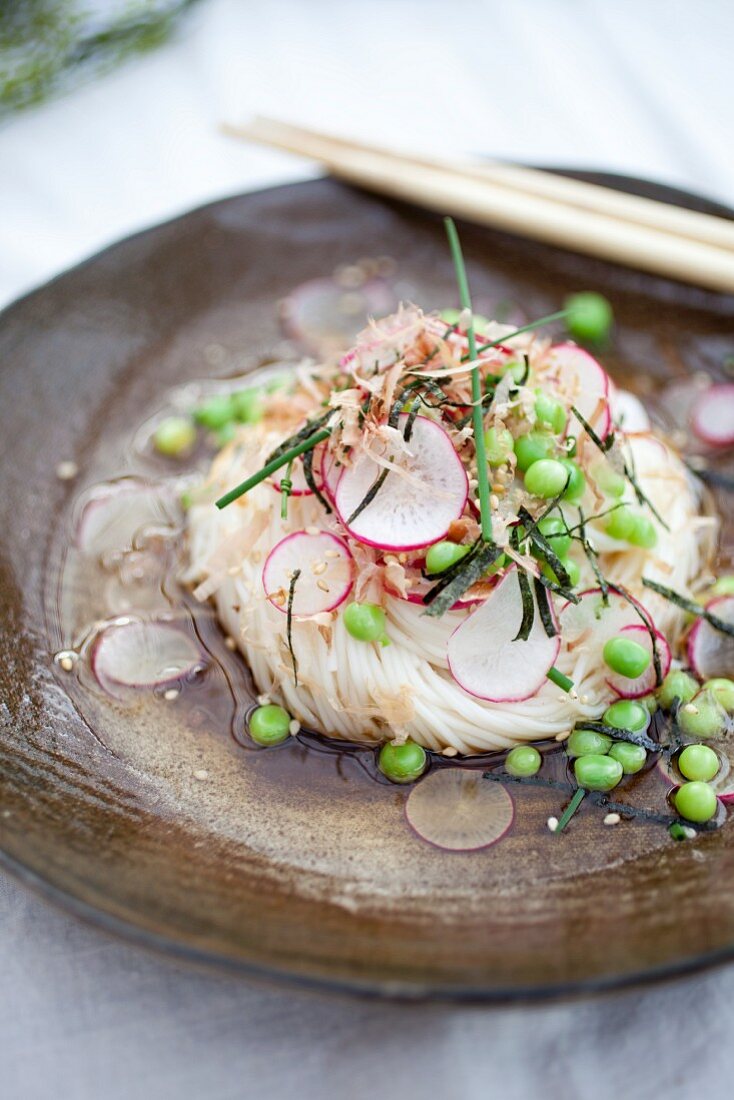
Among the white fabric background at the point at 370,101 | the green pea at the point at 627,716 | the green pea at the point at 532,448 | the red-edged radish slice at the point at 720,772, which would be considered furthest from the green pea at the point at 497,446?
the white fabric background at the point at 370,101

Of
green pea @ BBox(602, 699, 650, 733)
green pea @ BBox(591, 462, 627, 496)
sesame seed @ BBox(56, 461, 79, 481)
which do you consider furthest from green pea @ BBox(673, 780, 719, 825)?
sesame seed @ BBox(56, 461, 79, 481)

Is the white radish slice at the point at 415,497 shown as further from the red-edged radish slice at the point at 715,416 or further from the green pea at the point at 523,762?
the red-edged radish slice at the point at 715,416

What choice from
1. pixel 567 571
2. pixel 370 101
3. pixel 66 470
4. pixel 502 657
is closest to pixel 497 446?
pixel 567 571

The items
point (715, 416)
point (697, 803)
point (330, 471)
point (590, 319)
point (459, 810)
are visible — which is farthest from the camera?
point (590, 319)

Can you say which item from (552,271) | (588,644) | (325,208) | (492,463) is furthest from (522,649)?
(325,208)

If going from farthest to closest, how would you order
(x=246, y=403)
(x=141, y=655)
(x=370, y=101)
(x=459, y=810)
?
(x=370, y=101), (x=246, y=403), (x=141, y=655), (x=459, y=810)

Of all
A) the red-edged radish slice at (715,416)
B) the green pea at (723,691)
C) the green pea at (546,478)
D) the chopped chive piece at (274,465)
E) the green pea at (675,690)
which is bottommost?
the red-edged radish slice at (715,416)

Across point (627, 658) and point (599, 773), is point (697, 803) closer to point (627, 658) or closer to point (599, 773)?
point (599, 773)
